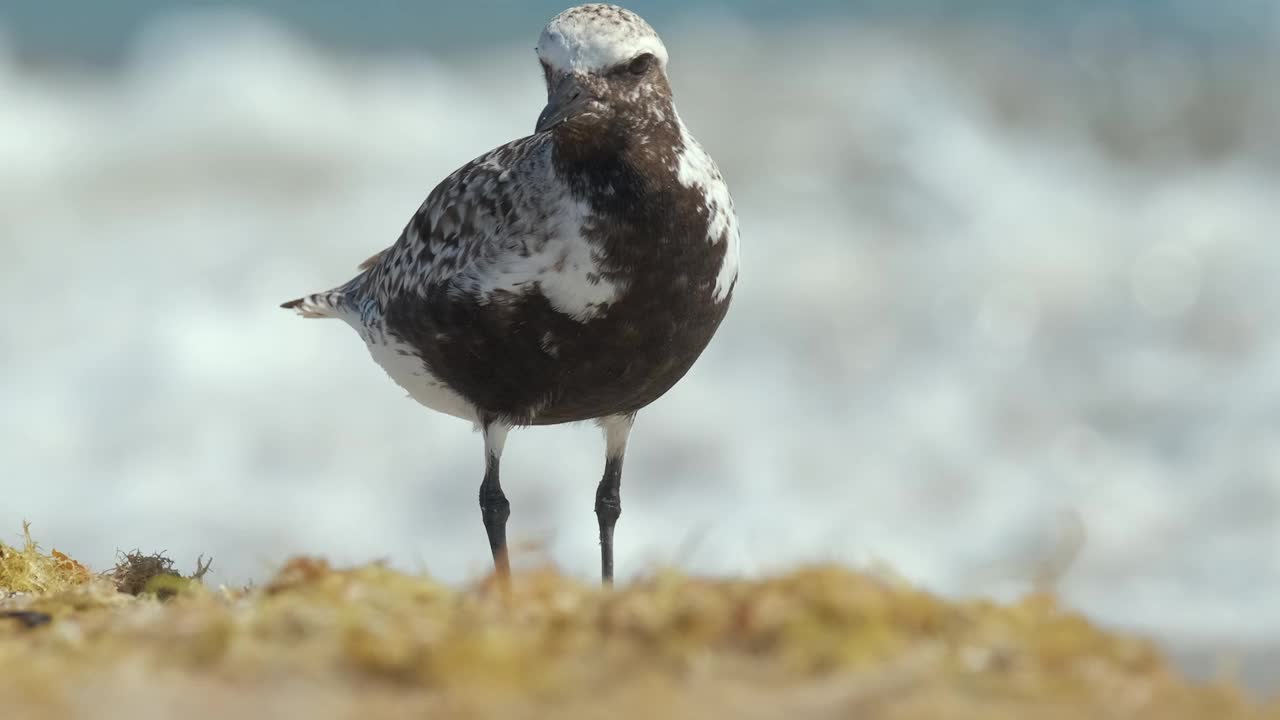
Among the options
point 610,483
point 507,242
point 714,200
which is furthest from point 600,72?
point 610,483

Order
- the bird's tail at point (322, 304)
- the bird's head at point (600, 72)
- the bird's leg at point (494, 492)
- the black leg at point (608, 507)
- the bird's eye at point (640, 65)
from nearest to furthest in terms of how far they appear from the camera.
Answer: the bird's head at point (600, 72) < the bird's eye at point (640, 65) < the bird's leg at point (494, 492) < the black leg at point (608, 507) < the bird's tail at point (322, 304)

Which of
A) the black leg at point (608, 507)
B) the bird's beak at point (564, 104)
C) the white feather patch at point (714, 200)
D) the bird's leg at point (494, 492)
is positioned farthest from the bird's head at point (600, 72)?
the black leg at point (608, 507)

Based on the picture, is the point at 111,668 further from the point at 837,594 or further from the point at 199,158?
the point at 199,158

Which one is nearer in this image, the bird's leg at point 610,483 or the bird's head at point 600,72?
the bird's head at point 600,72

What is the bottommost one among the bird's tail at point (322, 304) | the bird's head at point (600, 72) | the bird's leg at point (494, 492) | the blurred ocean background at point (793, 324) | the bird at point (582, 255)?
the bird's leg at point (494, 492)

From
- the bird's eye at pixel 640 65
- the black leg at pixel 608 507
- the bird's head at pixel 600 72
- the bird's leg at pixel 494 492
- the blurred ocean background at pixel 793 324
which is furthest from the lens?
the blurred ocean background at pixel 793 324

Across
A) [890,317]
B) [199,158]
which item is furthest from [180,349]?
[890,317]

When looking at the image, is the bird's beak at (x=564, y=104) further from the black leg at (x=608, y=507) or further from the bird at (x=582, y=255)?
the black leg at (x=608, y=507)

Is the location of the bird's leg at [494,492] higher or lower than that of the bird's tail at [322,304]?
lower
